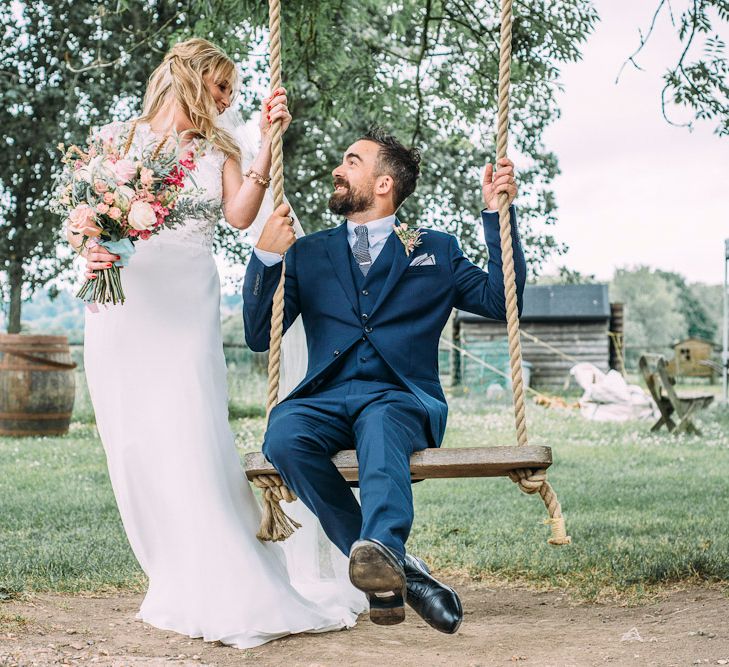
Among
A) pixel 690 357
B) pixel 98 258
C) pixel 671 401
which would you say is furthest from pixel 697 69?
pixel 690 357

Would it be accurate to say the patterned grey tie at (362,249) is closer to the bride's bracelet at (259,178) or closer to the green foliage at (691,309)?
the bride's bracelet at (259,178)

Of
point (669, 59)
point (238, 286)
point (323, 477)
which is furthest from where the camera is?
point (238, 286)

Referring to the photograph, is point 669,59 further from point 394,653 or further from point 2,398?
point 2,398

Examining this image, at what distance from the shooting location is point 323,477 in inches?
138

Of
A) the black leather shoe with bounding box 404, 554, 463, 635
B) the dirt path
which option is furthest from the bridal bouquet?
the black leather shoe with bounding box 404, 554, 463, 635

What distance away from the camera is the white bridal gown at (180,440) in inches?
156

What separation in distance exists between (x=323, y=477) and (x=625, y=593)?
1.95m

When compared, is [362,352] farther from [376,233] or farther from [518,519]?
[518,519]

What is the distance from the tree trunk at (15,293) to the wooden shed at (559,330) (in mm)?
11747

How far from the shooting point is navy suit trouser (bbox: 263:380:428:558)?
3252mm

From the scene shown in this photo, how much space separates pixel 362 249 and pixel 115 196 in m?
1.00

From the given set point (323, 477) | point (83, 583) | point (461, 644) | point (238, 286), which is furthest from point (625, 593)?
point (238, 286)

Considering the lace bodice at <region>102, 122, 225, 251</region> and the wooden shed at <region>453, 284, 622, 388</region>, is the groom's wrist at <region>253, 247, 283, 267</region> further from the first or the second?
the wooden shed at <region>453, 284, 622, 388</region>

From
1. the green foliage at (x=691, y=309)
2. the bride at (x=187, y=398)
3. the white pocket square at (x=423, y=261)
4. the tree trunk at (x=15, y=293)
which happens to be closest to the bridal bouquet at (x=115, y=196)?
the bride at (x=187, y=398)
